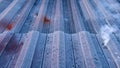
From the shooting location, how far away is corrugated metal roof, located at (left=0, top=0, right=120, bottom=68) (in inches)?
65.8

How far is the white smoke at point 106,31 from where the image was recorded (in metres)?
2.00

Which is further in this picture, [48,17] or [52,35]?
[48,17]

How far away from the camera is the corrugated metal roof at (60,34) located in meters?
1.67

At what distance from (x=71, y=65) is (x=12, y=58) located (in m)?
0.64

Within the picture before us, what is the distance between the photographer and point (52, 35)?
2109 millimetres

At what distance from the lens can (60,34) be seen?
6.79 feet

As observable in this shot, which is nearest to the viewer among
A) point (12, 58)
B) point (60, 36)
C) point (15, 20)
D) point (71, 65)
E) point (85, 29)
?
point (71, 65)

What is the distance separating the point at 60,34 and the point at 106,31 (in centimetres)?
62

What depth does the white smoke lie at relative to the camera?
200 cm

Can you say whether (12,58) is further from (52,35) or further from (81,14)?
(81,14)

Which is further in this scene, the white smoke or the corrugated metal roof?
the white smoke

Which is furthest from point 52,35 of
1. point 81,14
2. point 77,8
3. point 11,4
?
point 11,4

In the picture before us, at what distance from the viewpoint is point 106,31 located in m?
2.14

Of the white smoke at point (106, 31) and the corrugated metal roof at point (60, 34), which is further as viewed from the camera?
the white smoke at point (106, 31)
